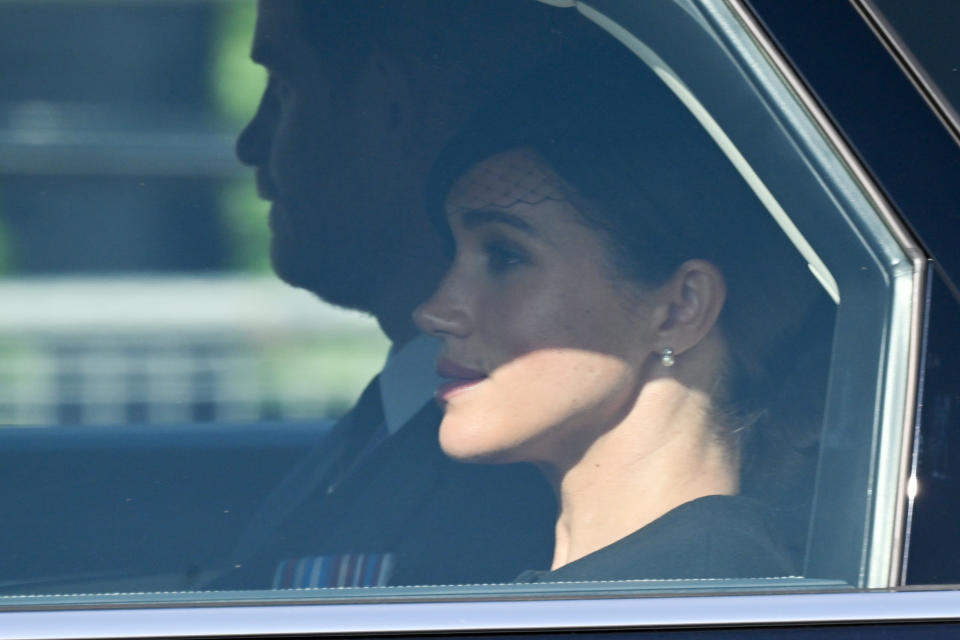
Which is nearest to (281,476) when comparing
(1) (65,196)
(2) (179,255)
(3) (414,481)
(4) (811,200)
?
(3) (414,481)

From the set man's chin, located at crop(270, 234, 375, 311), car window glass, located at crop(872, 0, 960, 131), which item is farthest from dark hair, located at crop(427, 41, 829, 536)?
car window glass, located at crop(872, 0, 960, 131)

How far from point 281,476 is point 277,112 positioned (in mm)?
398

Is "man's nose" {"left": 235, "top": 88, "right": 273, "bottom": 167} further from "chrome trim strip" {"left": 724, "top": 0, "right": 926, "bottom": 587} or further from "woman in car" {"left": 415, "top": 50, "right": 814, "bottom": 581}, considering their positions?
"chrome trim strip" {"left": 724, "top": 0, "right": 926, "bottom": 587}

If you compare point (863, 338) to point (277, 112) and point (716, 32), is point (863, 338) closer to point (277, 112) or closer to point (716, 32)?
point (716, 32)

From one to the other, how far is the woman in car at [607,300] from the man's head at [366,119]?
0.03 metres

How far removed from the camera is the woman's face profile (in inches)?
55.2

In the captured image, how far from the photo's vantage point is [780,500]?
1418 mm

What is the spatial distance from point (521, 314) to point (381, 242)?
172 millimetres

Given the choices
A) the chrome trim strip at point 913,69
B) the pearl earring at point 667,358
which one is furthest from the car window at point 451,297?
the chrome trim strip at point 913,69

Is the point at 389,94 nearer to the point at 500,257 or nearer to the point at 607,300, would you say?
the point at 500,257

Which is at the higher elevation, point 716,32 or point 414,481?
point 716,32

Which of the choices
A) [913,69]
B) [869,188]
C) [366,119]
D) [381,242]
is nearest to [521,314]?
[381,242]

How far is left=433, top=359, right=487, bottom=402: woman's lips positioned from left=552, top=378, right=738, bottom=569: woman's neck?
0.14 metres

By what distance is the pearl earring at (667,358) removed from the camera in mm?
1433
